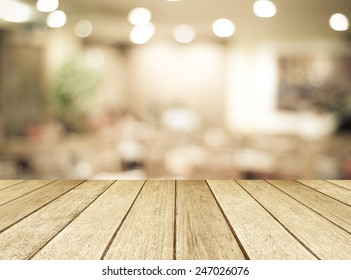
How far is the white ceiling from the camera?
124 inches

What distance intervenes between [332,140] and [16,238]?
9.29 ft

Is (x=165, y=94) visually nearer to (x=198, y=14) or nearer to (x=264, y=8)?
(x=198, y=14)

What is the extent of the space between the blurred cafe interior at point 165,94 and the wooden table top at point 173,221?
72 centimetres

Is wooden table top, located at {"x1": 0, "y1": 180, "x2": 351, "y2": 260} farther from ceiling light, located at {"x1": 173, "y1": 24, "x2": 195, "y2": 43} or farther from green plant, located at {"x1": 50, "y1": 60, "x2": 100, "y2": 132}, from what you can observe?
ceiling light, located at {"x1": 173, "y1": 24, "x2": 195, "y2": 43}

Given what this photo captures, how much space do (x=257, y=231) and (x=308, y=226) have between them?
231mm

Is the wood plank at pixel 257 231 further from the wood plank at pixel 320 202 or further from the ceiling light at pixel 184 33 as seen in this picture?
the ceiling light at pixel 184 33

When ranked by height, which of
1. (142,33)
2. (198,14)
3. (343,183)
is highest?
(198,14)

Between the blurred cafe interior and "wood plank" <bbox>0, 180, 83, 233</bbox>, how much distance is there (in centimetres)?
50

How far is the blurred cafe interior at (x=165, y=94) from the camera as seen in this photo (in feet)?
10.6

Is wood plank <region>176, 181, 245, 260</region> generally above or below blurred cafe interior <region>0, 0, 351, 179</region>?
below

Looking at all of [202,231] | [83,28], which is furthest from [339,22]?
[202,231]

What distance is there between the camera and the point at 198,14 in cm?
328
